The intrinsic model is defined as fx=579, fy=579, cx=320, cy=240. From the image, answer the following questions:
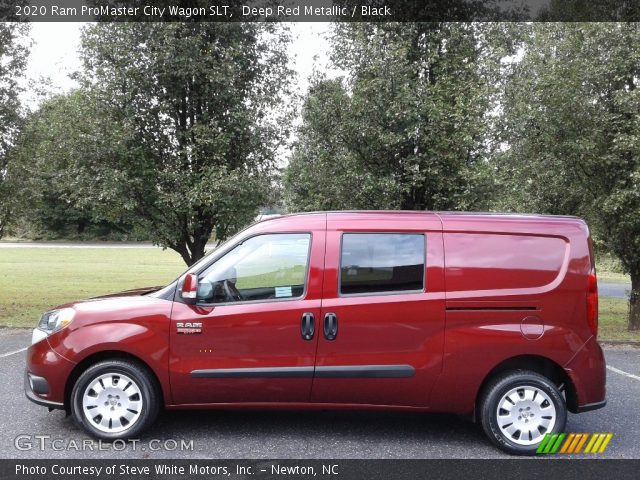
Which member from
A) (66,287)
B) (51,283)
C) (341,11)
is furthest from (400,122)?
(51,283)

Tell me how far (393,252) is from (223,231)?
6.41 m

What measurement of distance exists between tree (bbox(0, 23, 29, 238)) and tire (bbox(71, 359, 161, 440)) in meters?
8.25

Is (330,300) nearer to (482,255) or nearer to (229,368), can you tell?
(229,368)

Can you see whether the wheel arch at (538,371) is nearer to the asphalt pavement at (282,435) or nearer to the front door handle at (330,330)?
the asphalt pavement at (282,435)

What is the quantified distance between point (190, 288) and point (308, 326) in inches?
38.9

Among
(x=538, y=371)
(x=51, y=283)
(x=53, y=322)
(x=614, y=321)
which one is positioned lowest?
(x=614, y=321)

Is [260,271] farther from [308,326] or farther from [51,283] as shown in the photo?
[51,283]

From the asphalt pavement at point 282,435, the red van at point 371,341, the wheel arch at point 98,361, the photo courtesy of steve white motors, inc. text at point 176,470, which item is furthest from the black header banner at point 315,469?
the wheel arch at point 98,361

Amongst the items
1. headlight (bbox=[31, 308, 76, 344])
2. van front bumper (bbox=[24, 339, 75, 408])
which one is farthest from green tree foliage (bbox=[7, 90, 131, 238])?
van front bumper (bbox=[24, 339, 75, 408])

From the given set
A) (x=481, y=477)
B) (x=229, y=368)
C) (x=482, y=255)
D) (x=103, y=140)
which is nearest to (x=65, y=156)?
(x=103, y=140)

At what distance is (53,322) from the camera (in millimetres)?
4805

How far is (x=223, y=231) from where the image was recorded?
10.6 m

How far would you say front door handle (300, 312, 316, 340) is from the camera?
456cm

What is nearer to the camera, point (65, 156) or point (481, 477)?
point (481, 477)
